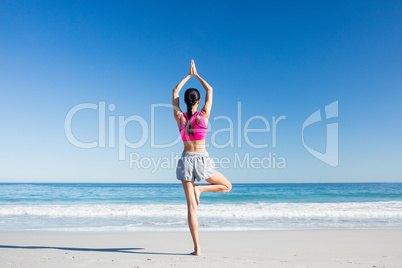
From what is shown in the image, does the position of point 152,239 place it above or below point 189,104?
below

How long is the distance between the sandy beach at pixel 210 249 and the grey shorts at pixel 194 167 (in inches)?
38.7

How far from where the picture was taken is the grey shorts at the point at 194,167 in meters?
3.77

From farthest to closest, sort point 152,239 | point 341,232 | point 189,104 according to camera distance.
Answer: point 341,232 < point 152,239 < point 189,104

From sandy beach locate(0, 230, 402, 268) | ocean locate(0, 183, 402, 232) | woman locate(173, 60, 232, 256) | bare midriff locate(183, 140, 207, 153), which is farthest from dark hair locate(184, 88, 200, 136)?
ocean locate(0, 183, 402, 232)

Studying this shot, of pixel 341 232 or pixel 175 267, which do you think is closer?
pixel 175 267

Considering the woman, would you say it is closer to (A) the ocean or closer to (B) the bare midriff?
(B) the bare midriff

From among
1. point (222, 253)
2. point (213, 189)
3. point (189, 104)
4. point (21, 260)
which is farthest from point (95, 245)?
point (189, 104)

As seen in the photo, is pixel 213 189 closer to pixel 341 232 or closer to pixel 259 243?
pixel 259 243

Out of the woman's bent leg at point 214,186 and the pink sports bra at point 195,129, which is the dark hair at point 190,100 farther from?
the woman's bent leg at point 214,186

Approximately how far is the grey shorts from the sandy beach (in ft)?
3.23

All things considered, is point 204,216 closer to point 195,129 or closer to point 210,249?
point 210,249

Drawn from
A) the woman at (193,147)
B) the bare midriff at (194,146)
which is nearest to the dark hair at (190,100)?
the woman at (193,147)

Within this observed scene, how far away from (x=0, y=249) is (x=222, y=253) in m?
3.25

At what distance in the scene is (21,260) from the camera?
391 cm
